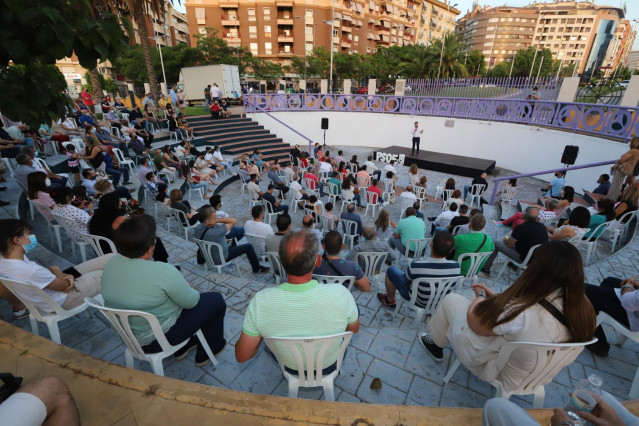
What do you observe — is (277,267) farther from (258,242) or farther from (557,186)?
(557,186)

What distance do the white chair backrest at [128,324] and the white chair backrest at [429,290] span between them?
2298 mm

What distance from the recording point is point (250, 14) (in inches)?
1967

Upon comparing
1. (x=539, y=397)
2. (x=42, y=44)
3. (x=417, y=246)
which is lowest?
(x=417, y=246)

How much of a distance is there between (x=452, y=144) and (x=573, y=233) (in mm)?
12033

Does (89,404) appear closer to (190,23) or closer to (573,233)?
(573,233)

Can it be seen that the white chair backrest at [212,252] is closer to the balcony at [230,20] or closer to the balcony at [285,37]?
the balcony at [285,37]

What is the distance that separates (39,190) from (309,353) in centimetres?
517

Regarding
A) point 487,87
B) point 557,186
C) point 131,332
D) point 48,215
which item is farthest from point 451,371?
point 487,87

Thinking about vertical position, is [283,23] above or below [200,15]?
below

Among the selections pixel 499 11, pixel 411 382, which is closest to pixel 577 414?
pixel 411 382

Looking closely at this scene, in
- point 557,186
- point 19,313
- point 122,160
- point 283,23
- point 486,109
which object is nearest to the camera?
point 19,313

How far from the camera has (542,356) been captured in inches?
72.5

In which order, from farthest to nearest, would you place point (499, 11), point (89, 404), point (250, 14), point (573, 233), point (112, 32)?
point (499, 11), point (250, 14), point (573, 233), point (112, 32), point (89, 404)

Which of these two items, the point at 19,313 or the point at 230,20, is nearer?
the point at 19,313
